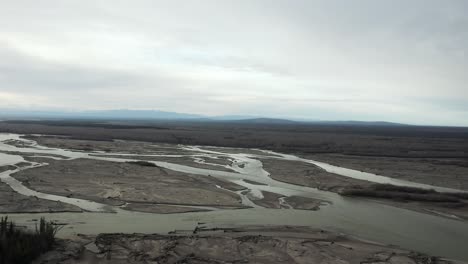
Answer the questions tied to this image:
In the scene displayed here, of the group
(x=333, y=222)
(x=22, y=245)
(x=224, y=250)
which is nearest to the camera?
(x=22, y=245)

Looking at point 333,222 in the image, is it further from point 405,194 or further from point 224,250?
point 405,194

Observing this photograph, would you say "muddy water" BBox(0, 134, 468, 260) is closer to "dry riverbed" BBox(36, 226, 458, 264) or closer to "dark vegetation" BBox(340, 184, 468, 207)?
"dry riverbed" BBox(36, 226, 458, 264)

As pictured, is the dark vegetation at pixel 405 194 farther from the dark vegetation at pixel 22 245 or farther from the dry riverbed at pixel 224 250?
the dark vegetation at pixel 22 245

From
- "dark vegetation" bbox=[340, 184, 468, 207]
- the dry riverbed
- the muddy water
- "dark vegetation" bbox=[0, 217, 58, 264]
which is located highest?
"dark vegetation" bbox=[0, 217, 58, 264]

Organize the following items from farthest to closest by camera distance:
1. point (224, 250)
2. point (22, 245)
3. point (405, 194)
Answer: point (405, 194) < point (224, 250) < point (22, 245)

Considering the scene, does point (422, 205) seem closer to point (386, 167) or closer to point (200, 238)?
point (200, 238)

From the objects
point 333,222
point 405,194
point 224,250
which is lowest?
point 333,222

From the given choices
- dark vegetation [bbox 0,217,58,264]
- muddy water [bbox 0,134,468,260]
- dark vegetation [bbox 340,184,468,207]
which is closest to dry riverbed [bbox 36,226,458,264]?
dark vegetation [bbox 0,217,58,264]

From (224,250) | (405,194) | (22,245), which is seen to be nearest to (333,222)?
(224,250)
